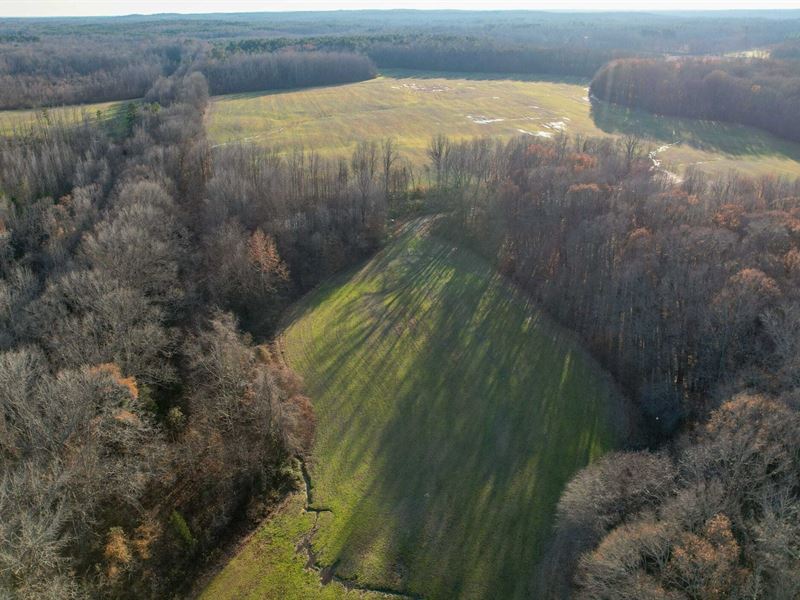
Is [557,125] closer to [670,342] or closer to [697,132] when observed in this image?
[697,132]

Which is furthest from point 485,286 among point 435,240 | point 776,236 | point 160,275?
point 160,275

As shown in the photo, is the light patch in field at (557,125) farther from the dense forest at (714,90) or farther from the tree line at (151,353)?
the tree line at (151,353)

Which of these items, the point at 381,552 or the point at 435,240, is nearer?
the point at 381,552

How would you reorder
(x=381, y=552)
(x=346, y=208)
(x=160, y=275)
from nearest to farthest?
(x=381, y=552)
(x=160, y=275)
(x=346, y=208)

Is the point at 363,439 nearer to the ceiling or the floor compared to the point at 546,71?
nearer to the floor

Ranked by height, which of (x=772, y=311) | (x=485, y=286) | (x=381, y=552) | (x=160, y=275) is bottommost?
(x=381, y=552)

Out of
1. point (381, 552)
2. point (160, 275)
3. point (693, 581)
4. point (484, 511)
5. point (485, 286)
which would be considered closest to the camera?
point (693, 581)

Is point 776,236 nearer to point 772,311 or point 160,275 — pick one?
point 772,311
